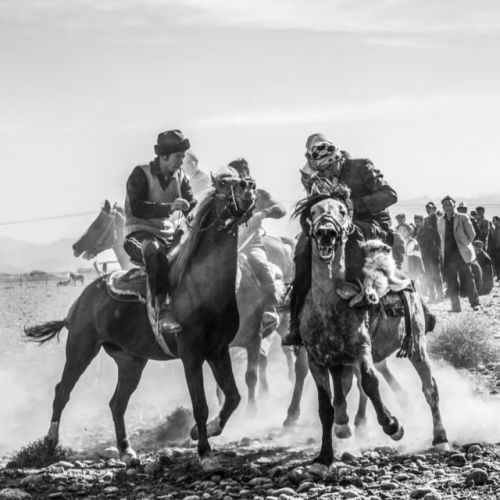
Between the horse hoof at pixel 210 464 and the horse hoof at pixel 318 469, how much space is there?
861 millimetres

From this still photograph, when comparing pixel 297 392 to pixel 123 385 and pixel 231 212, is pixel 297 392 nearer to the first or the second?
pixel 123 385

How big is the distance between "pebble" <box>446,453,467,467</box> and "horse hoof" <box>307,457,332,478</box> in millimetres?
955

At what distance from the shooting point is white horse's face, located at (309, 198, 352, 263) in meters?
9.55

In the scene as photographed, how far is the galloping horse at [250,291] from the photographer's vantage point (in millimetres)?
13016

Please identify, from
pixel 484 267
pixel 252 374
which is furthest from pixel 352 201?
pixel 484 267

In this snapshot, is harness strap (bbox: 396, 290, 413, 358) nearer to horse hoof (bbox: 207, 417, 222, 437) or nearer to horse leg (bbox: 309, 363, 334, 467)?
horse leg (bbox: 309, 363, 334, 467)

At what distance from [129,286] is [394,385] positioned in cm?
315

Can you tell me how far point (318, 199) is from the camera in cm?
995

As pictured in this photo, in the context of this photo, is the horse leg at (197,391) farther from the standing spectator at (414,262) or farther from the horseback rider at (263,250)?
the standing spectator at (414,262)

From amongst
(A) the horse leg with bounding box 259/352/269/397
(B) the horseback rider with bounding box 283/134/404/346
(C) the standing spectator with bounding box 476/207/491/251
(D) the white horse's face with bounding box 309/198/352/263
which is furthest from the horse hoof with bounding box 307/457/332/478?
(C) the standing spectator with bounding box 476/207/491/251

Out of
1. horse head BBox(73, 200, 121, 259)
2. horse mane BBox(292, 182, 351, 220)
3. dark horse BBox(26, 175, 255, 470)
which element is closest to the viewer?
horse mane BBox(292, 182, 351, 220)

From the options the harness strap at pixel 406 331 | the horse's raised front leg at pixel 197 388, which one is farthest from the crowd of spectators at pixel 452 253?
the horse's raised front leg at pixel 197 388

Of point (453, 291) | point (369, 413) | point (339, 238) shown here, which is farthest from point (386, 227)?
point (453, 291)

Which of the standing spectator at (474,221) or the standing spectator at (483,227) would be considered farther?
the standing spectator at (483,227)
